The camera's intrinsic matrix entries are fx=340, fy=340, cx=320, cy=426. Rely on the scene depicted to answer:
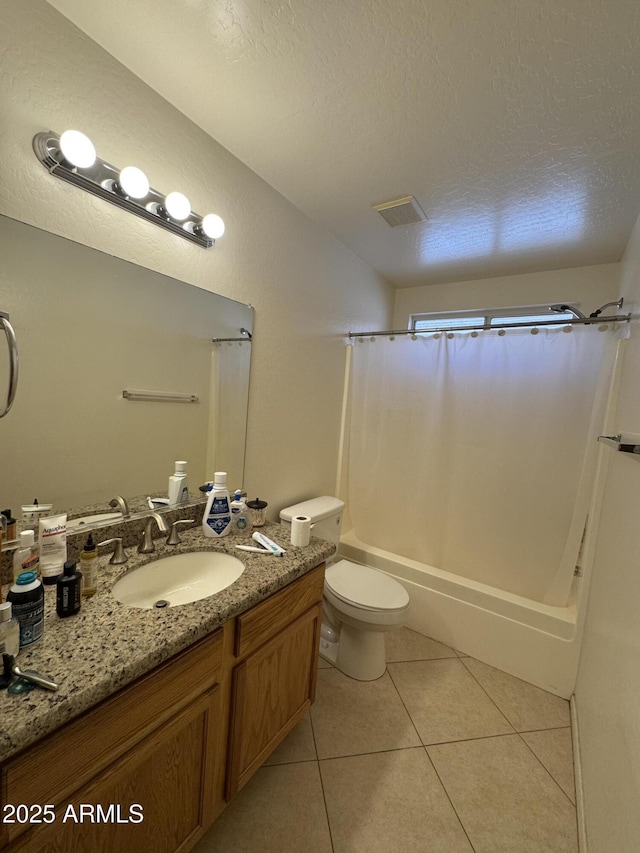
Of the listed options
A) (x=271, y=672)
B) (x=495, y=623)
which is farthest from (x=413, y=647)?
(x=271, y=672)

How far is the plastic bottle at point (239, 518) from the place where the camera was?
1377mm

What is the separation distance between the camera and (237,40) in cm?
99

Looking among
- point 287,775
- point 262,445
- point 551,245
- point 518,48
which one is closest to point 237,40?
point 518,48

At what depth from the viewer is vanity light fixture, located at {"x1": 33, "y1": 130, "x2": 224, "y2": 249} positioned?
36.6 inches

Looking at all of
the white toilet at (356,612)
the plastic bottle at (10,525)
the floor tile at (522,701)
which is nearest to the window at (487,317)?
the white toilet at (356,612)

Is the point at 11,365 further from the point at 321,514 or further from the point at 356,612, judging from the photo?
the point at 356,612

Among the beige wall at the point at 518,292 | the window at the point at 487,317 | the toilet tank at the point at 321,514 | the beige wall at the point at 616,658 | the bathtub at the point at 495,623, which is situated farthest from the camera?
the window at the point at 487,317

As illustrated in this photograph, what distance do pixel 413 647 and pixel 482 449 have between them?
4.04ft

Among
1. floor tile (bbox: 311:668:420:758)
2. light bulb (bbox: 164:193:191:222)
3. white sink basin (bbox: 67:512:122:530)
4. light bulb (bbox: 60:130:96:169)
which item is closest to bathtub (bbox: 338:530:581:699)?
floor tile (bbox: 311:668:420:758)

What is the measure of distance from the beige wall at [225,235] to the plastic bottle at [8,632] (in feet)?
3.19

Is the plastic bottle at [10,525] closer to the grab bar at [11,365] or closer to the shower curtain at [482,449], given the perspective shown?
the grab bar at [11,365]

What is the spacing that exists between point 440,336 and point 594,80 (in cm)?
123

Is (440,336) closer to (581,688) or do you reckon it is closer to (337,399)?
(337,399)

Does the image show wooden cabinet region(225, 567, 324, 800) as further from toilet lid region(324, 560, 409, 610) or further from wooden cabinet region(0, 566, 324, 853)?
toilet lid region(324, 560, 409, 610)
